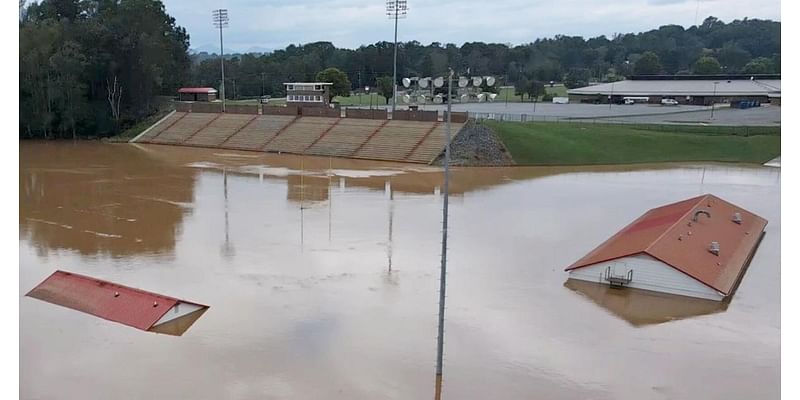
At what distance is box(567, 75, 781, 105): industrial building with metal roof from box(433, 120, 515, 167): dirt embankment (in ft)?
125

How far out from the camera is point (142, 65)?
152 ft

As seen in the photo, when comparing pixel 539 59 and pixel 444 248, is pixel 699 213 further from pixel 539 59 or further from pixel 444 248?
pixel 539 59

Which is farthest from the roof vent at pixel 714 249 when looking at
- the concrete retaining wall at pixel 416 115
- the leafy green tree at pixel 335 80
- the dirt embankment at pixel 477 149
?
the leafy green tree at pixel 335 80

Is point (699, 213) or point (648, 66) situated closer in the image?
point (699, 213)

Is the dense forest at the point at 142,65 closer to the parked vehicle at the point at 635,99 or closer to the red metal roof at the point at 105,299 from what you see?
the red metal roof at the point at 105,299

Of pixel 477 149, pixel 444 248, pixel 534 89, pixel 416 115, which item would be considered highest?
pixel 534 89

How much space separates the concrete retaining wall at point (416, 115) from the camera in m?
38.1

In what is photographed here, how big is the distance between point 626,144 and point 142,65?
3520 cm

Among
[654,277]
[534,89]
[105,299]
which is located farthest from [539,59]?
[105,299]

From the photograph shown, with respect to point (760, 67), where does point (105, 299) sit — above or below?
below

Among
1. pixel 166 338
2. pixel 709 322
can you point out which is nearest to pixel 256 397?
pixel 166 338

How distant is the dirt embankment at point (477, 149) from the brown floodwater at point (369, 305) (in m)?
8.22

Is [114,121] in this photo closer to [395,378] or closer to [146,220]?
[146,220]

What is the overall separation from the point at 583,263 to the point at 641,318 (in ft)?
8.49
